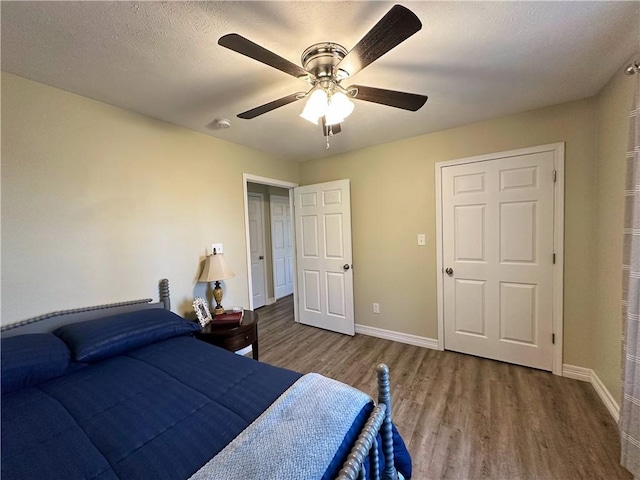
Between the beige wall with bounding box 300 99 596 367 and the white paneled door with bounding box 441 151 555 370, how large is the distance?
14 centimetres

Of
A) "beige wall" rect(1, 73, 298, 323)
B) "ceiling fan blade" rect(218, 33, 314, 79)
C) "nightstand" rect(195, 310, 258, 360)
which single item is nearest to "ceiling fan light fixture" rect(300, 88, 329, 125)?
"ceiling fan blade" rect(218, 33, 314, 79)

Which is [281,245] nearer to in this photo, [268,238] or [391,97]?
[268,238]

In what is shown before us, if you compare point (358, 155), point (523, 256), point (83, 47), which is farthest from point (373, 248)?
point (83, 47)

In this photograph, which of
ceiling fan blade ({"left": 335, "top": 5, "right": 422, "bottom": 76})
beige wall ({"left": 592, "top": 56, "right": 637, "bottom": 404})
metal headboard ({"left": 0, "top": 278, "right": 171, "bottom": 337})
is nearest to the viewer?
ceiling fan blade ({"left": 335, "top": 5, "right": 422, "bottom": 76})

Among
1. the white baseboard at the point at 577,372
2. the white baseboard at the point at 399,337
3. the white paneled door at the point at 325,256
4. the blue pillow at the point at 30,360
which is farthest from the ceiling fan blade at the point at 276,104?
the white baseboard at the point at 577,372

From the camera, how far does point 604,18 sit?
4.17ft

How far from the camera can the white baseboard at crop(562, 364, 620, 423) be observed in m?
1.81

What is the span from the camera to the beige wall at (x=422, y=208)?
2.21m

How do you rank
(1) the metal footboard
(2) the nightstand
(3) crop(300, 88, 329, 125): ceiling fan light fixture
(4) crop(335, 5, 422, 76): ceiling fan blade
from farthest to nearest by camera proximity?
1. (2) the nightstand
2. (3) crop(300, 88, 329, 125): ceiling fan light fixture
3. (4) crop(335, 5, 422, 76): ceiling fan blade
4. (1) the metal footboard

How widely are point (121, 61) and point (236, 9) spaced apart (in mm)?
832

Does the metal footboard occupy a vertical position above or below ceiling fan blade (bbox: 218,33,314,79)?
below

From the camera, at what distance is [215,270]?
249 centimetres

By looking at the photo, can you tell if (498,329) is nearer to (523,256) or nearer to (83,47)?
(523,256)

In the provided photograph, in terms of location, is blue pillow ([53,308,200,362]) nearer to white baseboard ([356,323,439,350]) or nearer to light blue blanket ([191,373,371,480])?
light blue blanket ([191,373,371,480])
